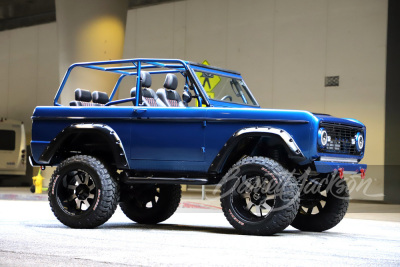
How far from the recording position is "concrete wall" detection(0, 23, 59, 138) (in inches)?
1155

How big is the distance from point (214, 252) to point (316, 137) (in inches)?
82.1

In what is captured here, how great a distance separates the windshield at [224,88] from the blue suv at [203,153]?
0.02 metres

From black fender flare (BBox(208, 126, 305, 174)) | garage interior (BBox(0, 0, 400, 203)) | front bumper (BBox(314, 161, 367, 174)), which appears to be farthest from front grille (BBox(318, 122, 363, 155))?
garage interior (BBox(0, 0, 400, 203))

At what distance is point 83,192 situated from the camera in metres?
9.25

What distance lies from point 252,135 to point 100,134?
205 centimetres

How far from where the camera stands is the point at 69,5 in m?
20.5

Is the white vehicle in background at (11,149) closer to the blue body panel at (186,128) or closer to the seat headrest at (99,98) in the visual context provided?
the seat headrest at (99,98)

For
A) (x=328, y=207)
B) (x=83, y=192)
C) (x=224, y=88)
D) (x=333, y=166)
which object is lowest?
(x=328, y=207)

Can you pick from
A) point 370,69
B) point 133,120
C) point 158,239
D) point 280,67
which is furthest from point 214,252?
point 280,67

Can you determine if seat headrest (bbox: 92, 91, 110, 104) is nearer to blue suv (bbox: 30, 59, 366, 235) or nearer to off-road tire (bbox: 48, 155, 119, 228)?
blue suv (bbox: 30, 59, 366, 235)

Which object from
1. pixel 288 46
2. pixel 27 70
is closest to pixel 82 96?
pixel 288 46

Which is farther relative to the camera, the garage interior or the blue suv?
the garage interior

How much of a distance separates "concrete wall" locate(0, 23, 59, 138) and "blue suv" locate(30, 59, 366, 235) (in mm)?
19821

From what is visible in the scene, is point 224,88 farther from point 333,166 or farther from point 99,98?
point 333,166
